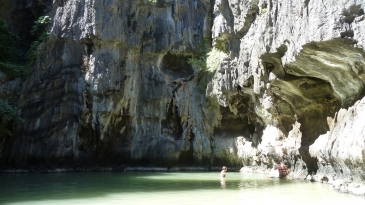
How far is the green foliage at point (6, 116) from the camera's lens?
1852cm

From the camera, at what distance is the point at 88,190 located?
12156 millimetres

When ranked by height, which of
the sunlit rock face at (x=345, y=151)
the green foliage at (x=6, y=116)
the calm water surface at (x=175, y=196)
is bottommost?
the calm water surface at (x=175, y=196)

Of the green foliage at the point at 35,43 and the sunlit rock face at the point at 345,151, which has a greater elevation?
the green foliage at the point at 35,43

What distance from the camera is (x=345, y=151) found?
1086 centimetres

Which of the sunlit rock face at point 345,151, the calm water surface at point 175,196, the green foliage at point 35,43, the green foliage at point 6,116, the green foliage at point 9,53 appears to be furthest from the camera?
the green foliage at point 35,43

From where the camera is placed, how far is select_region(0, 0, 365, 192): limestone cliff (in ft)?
63.9

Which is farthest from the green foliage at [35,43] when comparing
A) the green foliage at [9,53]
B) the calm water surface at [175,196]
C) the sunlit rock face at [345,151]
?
the sunlit rock face at [345,151]

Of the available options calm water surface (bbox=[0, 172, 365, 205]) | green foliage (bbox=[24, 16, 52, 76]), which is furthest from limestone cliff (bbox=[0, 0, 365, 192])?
calm water surface (bbox=[0, 172, 365, 205])

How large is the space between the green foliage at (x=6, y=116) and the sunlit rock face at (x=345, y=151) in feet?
47.3

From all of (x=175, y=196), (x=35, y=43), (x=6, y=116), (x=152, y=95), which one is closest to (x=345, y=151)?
(x=175, y=196)

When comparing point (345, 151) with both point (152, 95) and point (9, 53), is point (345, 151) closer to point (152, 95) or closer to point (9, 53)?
point (152, 95)

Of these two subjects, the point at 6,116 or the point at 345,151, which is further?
the point at 6,116

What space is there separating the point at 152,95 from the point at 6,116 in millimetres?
8942

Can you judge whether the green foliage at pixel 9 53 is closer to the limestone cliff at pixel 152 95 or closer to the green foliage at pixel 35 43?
the green foliage at pixel 35 43
